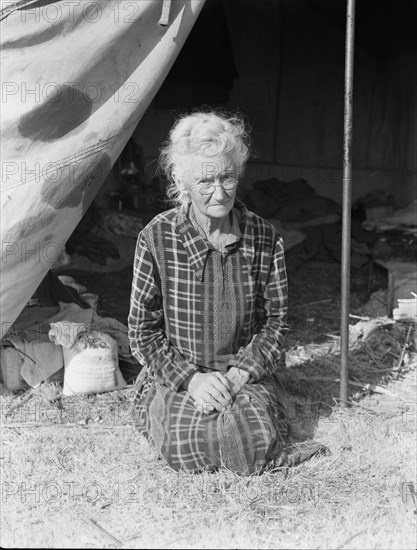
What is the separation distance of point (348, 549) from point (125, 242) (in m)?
3.80

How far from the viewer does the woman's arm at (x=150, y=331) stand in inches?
108

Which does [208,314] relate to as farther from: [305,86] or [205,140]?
[305,86]

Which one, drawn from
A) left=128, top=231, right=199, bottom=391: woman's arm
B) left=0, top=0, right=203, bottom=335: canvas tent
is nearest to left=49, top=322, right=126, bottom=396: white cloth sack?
left=0, top=0, right=203, bottom=335: canvas tent

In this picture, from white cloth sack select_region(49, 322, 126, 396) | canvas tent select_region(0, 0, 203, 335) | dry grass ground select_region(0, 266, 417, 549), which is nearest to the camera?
dry grass ground select_region(0, 266, 417, 549)

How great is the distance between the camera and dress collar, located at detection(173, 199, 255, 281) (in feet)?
9.07

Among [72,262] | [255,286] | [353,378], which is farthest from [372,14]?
[255,286]

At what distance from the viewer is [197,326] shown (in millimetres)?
2795

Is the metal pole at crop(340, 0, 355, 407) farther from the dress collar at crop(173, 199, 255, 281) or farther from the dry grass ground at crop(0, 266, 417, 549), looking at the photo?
the dress collar at crop(173, 199, 255, 281)

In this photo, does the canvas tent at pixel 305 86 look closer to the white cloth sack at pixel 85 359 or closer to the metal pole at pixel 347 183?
the metal pole at pixel 347 183

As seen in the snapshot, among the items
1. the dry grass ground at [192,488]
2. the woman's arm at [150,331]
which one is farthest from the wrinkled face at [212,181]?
the dry grass ground at [192,488]

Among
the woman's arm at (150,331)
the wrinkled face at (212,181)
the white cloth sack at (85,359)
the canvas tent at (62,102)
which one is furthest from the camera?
the white cloth sack at (85,359)

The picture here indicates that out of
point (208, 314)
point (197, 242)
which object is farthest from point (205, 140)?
point (208, 314)

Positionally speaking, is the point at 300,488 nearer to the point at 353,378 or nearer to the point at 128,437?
the point at 128,437

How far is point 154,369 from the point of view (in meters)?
2.77
